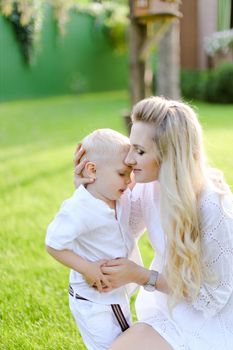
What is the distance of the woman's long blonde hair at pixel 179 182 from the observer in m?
2.10

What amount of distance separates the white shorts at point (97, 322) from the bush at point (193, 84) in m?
13.0

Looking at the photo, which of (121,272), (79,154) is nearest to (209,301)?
(121,272)

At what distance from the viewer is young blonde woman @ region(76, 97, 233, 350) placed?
2113 mm

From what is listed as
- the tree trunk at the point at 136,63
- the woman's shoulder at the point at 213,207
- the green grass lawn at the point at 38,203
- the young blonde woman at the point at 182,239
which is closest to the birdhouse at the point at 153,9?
the tree trunk at the point at 136,63

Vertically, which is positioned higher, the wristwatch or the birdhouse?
the birdhouse

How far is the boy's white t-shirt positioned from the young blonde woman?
10cm

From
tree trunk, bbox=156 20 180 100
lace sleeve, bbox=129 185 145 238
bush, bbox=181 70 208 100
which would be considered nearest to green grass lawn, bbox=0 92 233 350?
lace sleeve, bbox=129 185 145 238

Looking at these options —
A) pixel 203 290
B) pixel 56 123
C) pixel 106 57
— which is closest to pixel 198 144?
pixel 203 290

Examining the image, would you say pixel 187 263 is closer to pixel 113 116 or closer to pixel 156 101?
pixel 156 101

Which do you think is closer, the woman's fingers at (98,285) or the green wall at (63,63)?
the woman's fingers at (98,285)

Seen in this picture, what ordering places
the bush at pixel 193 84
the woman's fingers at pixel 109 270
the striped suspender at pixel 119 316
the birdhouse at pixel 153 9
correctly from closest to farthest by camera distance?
the woman's fingers at pixel 109 270 < the striped suspender at pixel 119 316 < the birdhouse at pixel 153 9 < the bush at pixel 193 84

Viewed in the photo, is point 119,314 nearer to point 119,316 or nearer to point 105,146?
point 119,316

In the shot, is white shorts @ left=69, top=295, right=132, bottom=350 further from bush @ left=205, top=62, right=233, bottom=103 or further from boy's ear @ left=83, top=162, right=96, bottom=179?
bush @ left=205, top=62, right=233, bottom=103

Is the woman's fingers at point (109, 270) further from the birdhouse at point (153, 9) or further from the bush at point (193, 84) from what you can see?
the bush at point (193, 84)
